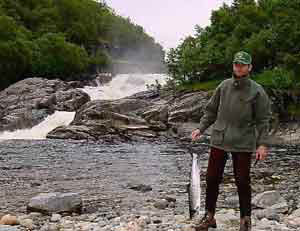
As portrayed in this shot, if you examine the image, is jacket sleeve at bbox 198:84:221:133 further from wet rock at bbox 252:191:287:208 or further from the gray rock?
wet rock at bbox 252:191:287:208

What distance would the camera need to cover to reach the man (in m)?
6.95

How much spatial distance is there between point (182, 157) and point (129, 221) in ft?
44.8

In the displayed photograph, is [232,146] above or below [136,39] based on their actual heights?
below

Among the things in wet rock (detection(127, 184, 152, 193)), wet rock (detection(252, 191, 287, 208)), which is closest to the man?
wet rock (detection(252, 191, 287, 208))

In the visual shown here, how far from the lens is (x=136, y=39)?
156m

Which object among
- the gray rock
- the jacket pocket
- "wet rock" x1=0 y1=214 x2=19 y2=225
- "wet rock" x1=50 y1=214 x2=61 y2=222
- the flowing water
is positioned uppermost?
the jacket pocket

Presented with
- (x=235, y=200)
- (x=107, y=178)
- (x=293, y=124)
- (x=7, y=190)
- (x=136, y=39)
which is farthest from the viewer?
(x=136, y=39)

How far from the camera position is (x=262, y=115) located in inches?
274

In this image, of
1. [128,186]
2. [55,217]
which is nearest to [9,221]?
[55,217]

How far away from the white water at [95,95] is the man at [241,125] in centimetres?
2887

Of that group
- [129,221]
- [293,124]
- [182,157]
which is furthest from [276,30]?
[129,221]

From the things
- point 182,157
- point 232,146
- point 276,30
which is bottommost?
point 182,157

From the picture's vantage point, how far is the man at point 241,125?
695 cm

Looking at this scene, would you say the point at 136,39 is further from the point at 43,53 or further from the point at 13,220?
the point at 13,220
